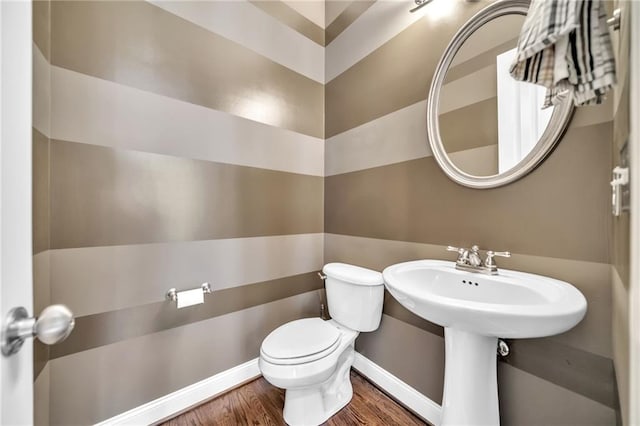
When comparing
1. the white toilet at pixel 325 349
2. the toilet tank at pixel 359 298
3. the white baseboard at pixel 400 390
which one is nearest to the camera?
the white toilet at pixel 325 349

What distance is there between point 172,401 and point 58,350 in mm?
614

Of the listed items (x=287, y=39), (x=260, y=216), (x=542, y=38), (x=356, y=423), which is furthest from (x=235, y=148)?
(x=356, y=423)

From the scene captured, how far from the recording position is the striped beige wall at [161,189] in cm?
108

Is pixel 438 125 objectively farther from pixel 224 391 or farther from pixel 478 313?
pixel 224 391

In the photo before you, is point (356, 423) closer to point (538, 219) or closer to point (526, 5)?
point (538, 219)

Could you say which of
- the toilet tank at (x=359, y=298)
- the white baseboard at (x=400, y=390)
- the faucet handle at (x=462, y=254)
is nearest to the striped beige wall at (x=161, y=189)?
the toilet tank at (x=359, y=298)

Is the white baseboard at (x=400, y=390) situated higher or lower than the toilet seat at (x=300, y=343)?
lower

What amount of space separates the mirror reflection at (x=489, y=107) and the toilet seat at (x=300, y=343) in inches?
45.2

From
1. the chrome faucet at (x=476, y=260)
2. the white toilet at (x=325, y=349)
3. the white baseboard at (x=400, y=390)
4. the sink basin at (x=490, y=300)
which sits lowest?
the white baseboard at (x=400, y=390)

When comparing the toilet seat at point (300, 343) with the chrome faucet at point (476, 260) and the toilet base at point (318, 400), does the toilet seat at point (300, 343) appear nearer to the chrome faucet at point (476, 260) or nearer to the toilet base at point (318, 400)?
the toilet base at point (318, 400)

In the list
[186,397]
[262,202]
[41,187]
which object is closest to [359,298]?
[262,202]
